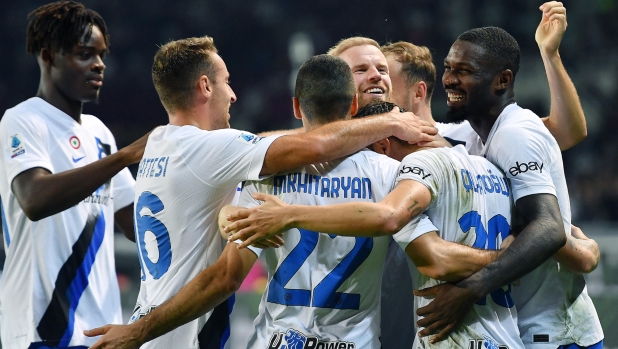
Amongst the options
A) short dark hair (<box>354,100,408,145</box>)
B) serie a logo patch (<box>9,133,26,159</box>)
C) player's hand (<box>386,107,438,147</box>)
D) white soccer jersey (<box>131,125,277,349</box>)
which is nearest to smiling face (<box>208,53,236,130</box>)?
white soccer jersey (<box>131,125,277,349</box>)

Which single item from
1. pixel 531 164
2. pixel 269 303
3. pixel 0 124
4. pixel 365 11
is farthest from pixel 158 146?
pixel 365 11

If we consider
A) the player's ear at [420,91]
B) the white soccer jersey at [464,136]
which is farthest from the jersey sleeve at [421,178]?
the player's ear at [420,91]

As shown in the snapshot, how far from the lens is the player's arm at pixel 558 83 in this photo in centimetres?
445

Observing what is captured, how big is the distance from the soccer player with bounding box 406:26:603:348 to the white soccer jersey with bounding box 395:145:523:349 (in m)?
0.11

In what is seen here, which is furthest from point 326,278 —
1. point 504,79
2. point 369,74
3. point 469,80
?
point 369,74

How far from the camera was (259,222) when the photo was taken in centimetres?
326

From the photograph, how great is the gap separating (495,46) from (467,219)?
1103 millimetres

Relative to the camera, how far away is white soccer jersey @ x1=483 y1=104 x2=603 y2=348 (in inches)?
144

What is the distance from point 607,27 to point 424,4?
3.79m

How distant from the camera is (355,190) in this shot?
11.4 ft

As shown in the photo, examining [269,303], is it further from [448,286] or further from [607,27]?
[607,27]

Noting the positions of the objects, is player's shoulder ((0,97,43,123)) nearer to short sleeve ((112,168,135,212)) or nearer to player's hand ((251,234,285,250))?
short sleeve ((112,168,135,212))

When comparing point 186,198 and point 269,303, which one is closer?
point 269,303

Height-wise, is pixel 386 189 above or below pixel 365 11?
below
